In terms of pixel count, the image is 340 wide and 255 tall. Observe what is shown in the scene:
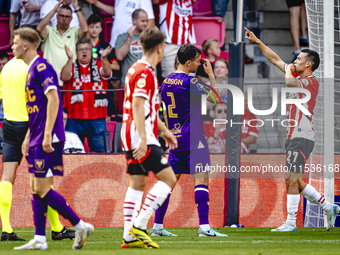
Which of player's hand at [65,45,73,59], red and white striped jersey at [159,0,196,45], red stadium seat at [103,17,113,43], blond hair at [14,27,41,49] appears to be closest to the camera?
blond hair at [14,27,41,49]

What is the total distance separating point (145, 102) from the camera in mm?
4320

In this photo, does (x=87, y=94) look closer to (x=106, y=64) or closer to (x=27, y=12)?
(x=106, y=64)

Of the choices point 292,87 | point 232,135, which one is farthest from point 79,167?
point 292,87

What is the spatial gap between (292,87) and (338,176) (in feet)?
6.60

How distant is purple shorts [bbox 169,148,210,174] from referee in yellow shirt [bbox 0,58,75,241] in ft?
4.77

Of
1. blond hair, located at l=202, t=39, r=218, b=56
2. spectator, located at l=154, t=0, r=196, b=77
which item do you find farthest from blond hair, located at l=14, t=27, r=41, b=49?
blond hair, located at l=202, t=39, r=218, b=56

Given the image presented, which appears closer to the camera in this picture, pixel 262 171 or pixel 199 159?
pixel 199 159

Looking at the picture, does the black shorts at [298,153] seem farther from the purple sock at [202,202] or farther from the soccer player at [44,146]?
the soccer player at [44,146]

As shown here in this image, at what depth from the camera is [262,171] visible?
755 cm

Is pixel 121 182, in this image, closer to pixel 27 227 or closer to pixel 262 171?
pixel 27 227

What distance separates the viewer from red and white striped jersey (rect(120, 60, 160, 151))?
13.9ft

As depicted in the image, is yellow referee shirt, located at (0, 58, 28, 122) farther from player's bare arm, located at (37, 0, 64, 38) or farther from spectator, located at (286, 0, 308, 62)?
spectator, located at (286, 0, 308, 62)

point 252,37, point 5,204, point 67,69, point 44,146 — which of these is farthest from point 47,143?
point 67,69

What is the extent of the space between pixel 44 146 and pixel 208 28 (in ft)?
22.4
